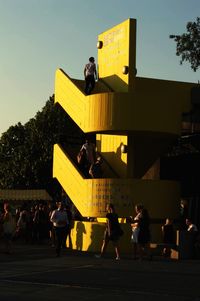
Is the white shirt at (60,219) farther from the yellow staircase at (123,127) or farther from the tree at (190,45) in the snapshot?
the tree at (190,45)

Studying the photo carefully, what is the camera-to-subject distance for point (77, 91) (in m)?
24.8

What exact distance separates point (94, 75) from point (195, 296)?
14.9 metres

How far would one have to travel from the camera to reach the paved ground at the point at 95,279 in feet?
36.6

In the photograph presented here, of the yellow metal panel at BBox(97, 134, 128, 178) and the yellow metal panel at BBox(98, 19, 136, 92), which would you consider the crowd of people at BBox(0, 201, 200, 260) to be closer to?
the yellow metal panel at BBox(97, 134, 128, 178)

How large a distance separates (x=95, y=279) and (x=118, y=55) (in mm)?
12524


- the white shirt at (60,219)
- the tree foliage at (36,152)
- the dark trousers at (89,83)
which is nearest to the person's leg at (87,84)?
the dark trousers at (89,83)

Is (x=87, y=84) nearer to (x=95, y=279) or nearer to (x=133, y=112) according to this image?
(x=133, y=112)

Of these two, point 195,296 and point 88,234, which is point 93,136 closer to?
point 88,234

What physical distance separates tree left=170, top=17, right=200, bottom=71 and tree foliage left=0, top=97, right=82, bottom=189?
13.3 metres

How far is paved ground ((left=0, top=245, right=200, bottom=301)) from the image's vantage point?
1116 cm

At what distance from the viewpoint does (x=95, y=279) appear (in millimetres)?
13430

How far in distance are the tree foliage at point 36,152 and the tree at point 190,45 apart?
13.3 meters

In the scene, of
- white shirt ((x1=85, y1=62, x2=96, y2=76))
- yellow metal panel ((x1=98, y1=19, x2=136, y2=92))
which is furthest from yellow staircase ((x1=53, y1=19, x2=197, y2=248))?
white shirt ((x1=85, y1=62, x2=96, y2=76))

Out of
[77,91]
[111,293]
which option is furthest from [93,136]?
[111,293]
